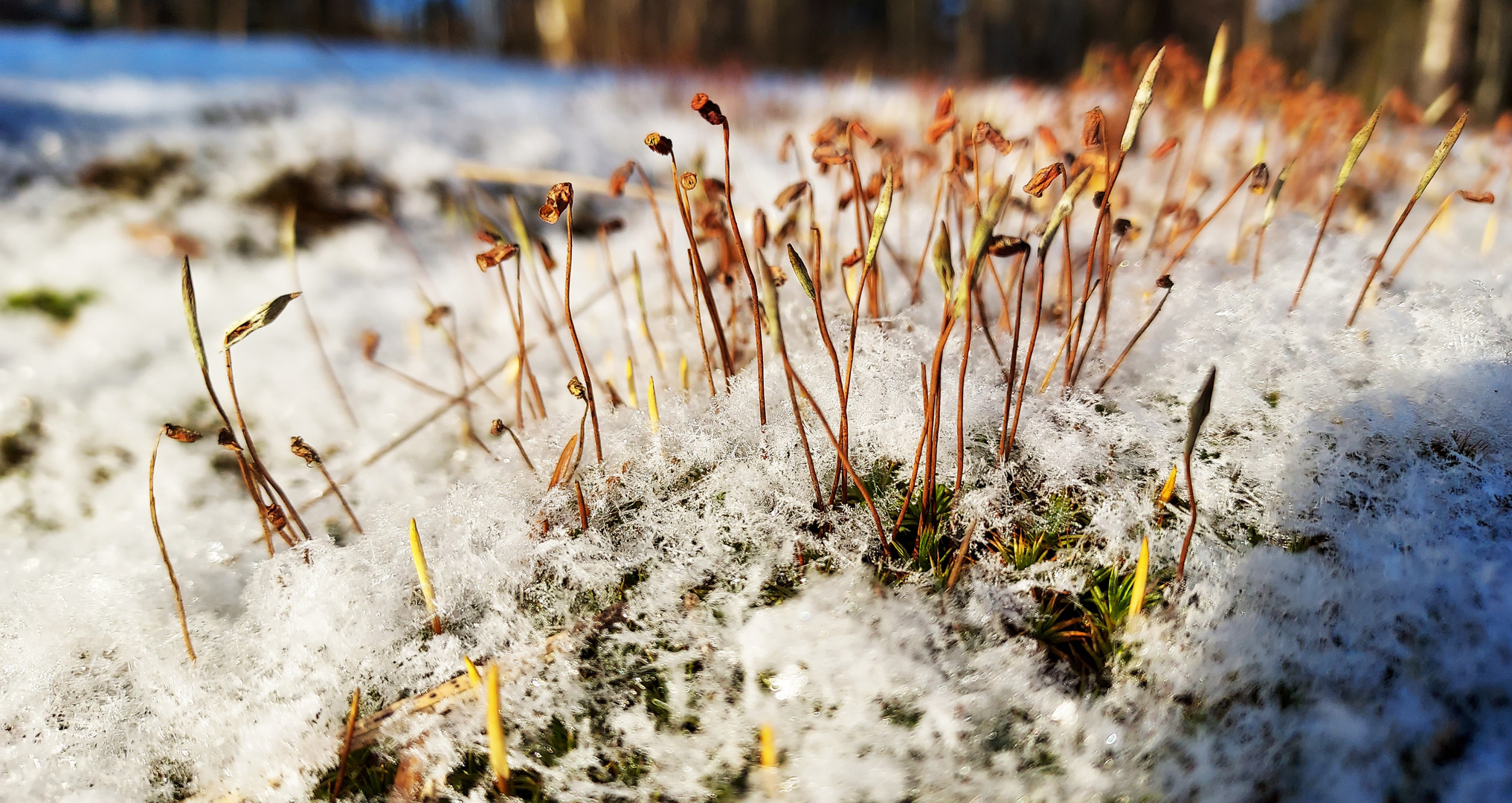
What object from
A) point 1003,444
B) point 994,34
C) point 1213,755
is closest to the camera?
point 1213,755

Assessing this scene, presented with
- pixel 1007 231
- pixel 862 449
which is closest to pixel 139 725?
pixel 862 449

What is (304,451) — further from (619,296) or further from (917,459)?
(917,459)

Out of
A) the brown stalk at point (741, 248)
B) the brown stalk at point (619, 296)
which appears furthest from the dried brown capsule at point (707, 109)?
the brown stalk at point (619, 296)

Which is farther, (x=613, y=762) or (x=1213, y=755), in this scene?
(x=613, y=762)

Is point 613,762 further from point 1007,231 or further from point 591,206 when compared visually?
point 591,206

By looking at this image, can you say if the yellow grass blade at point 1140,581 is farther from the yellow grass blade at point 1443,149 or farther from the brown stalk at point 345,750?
the brown stalk at point 345,750

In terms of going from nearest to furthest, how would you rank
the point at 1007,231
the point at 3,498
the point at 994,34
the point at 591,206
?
the point at 3,498, the point at 1007,231, the point at 591,206, the point at 994,34

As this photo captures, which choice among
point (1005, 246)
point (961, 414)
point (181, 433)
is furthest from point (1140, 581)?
point (181, 433)
